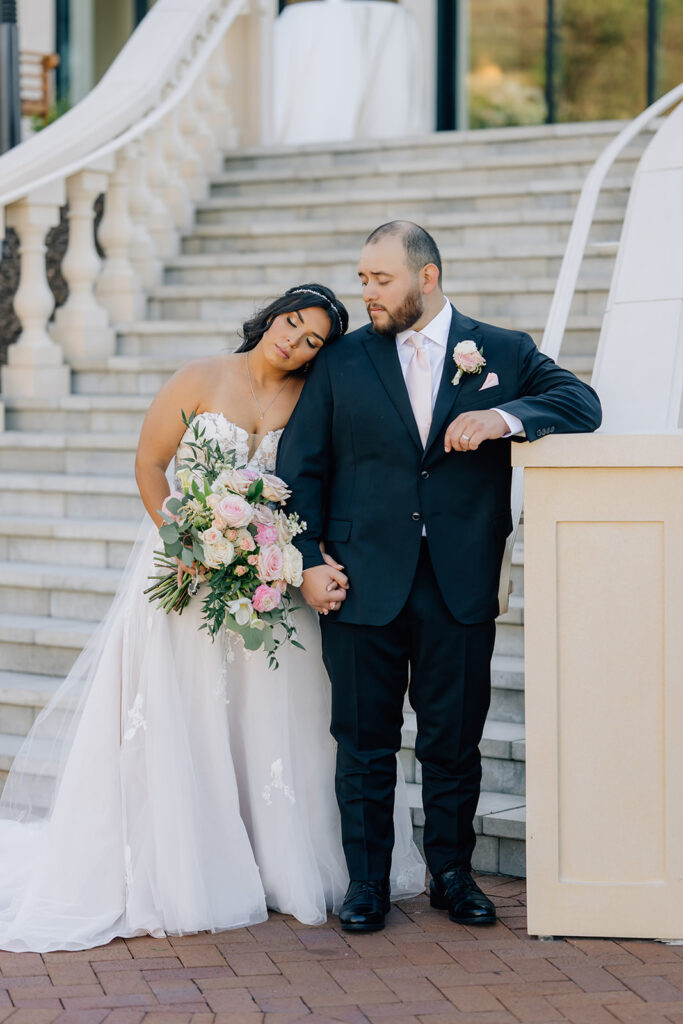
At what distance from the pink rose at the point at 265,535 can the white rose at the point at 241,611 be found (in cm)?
17

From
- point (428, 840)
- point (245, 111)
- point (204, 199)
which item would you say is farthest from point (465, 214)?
point (428, 840)

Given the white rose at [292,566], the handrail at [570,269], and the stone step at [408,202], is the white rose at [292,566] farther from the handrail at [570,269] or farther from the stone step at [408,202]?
the stone step at [408,202]

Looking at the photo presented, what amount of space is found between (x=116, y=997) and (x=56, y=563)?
10.1 feet

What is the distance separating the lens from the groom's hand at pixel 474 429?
365 cm

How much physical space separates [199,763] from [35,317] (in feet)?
12.3

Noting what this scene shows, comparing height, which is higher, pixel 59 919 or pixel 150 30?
pixel 150 30

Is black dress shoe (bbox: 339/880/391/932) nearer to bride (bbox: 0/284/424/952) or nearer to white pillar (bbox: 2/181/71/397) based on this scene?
bride (bbox: 0/284/424/952)

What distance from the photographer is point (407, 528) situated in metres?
3.88

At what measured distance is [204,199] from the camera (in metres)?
8.77

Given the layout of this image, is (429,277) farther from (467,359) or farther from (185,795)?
(185,795)

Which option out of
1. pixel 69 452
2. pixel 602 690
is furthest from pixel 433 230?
pixel 602 690

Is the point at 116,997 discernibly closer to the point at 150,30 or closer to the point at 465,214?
the point at 465,214

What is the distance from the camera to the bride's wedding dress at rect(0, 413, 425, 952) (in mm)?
3916

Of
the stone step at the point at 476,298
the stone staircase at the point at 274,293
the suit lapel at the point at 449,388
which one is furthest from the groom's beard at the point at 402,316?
the stone step at the point at 476,298
